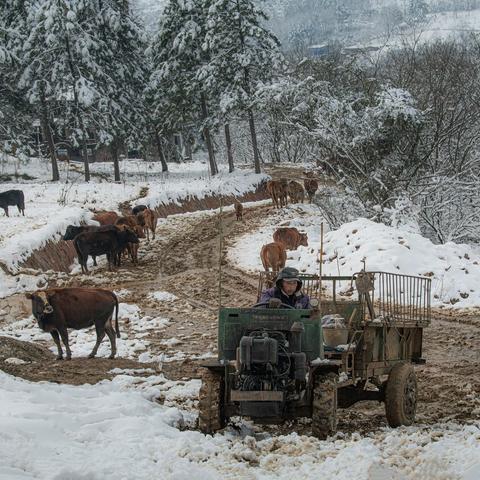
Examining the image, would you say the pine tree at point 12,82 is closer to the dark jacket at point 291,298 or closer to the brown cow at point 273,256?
the brown cow at point 273,256

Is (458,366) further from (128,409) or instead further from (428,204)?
(428,204)

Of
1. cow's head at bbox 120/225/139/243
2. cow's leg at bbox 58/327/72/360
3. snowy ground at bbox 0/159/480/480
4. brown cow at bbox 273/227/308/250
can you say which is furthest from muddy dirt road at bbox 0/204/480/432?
brown cow at bbox 273/227/308/250

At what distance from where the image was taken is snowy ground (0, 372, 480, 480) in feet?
18.8

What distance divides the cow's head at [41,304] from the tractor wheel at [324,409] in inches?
268

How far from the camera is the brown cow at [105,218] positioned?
27.7 meters

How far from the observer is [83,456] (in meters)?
5.91

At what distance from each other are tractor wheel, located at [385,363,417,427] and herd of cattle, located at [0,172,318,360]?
6.33m

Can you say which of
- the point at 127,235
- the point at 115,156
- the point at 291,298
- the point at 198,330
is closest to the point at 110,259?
the point at 127,235

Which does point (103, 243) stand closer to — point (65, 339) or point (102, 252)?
point (102, 252)

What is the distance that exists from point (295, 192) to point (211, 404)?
3025 centimetres

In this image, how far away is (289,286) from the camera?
8047 millimetres

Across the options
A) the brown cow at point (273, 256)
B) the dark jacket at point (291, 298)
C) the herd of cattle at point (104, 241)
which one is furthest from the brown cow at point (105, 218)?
the dark jacket at point (291, 298)

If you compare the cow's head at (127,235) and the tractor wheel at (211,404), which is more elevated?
the tractor wheel at (211,404)

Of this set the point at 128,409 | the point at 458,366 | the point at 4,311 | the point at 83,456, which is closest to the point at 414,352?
the point at 458,366
